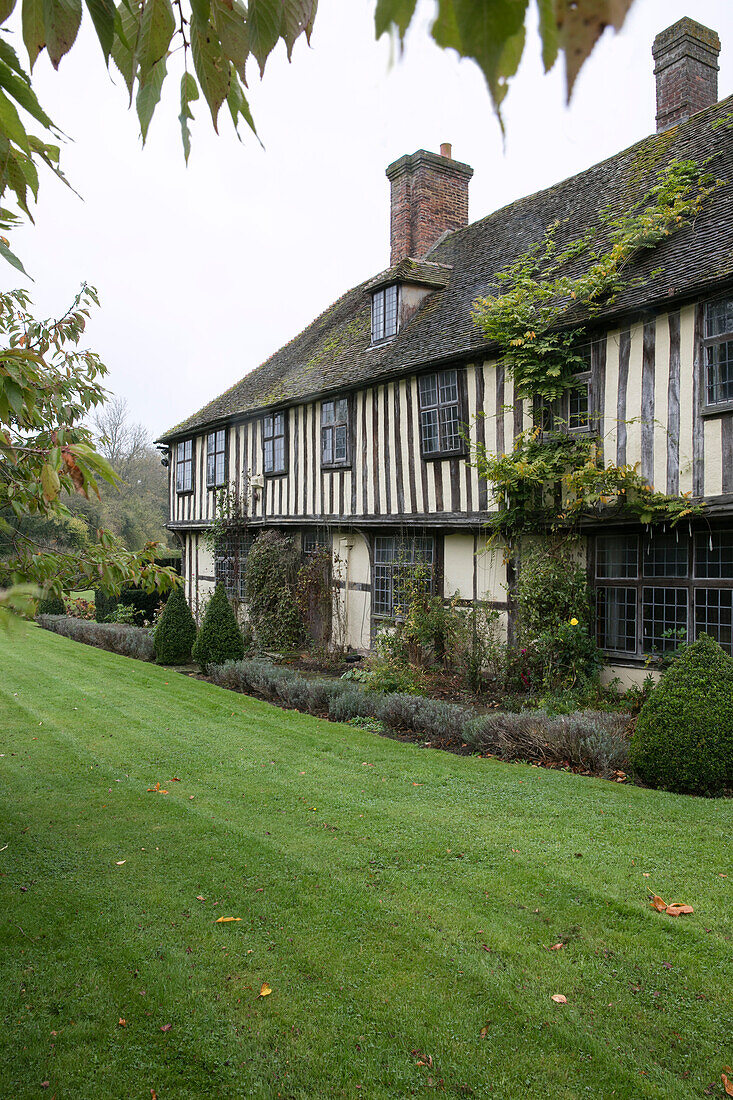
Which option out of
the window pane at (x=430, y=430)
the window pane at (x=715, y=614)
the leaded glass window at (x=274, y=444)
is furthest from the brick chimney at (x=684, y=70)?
the leaded glass window at (x=274, y=444)

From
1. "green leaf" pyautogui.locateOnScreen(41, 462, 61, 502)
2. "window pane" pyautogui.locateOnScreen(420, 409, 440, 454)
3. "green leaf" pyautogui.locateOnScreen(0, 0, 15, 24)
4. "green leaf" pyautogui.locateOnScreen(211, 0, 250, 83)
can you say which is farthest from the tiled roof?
"green leaf" pyautogui.locateOnScreen(0, 0, 15, 24)

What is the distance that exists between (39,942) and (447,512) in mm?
8494

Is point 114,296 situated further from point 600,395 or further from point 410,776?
point 600,395

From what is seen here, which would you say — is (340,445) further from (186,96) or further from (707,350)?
(186,96)

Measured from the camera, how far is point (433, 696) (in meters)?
9.93

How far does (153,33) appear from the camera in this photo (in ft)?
4.73

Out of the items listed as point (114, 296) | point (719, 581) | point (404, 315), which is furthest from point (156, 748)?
point (404, 315)

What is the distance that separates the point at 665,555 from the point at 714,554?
617mm

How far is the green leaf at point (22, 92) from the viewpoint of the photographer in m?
1.48

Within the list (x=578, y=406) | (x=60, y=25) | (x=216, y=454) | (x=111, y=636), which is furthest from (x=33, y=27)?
(x=216, y=454)

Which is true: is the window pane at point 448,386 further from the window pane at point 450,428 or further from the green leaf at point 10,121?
the green leaf at point 10,121

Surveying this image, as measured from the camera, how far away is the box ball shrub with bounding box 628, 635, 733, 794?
6012mm

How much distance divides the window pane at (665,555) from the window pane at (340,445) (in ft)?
20.8

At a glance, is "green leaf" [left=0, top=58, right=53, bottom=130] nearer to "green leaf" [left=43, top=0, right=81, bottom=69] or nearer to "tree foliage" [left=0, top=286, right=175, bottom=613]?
"green leaf" [left=43, top=0, right=81, bottom=69]
